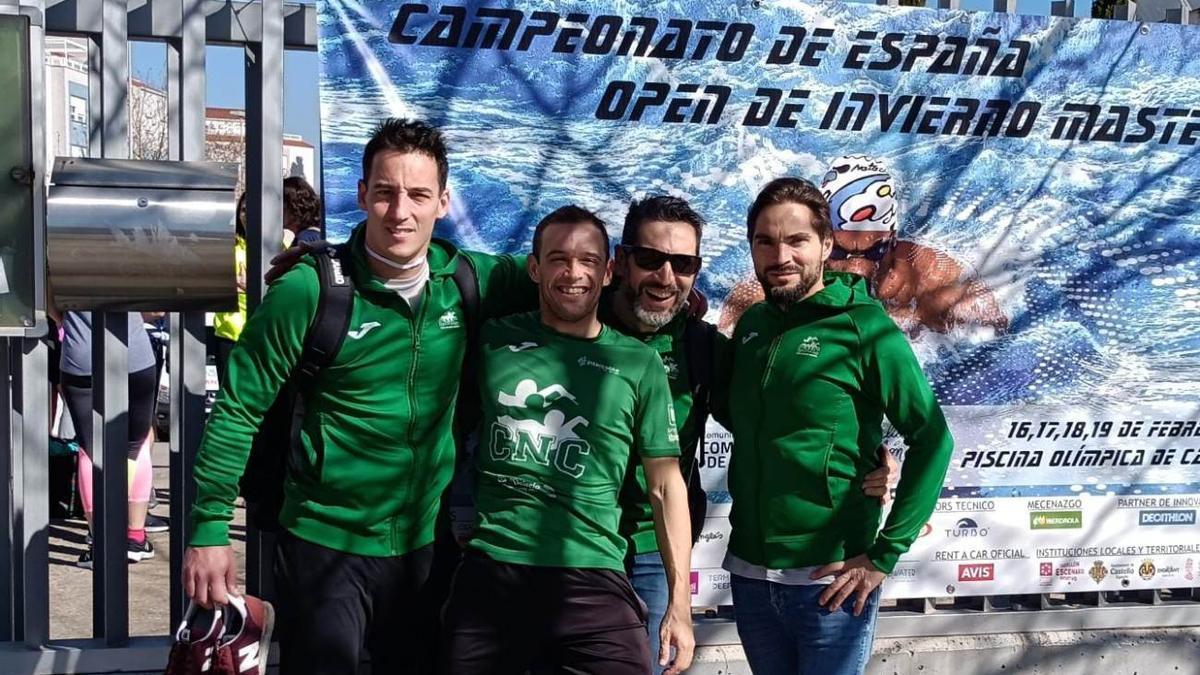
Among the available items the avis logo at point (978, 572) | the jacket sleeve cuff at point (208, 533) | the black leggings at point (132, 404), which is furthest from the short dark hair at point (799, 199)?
the black leggings at point (132, 404)

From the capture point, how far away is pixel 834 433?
3635 mm

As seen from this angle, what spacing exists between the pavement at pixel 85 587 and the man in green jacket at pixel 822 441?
9.56ft

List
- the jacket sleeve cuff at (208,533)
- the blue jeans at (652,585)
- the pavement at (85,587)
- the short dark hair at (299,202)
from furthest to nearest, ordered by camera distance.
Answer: the short dark hair at (299,202), the pavement at (85,587), the blue jeans at (652,585), the jacket sleeve cuff at (208,533)

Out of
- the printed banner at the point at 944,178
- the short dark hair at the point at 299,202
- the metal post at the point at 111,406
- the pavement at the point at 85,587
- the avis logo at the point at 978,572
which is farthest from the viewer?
the short dark hair at the point at 299,202

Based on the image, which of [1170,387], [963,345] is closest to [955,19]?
[963,345]

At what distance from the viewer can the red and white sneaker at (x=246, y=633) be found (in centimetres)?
362

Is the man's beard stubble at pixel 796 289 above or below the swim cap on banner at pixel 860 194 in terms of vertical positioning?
below

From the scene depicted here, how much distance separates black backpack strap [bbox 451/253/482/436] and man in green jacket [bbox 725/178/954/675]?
2.56 ft

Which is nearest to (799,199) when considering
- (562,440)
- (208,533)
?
(562,440)

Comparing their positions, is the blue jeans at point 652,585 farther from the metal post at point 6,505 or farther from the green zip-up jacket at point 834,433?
the metal post at point 6,505

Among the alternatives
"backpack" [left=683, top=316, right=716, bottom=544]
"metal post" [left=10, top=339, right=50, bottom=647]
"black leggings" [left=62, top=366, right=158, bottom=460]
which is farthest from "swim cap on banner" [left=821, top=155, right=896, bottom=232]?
"black leggings" [left=62, top=366, right=158, bottom=460]

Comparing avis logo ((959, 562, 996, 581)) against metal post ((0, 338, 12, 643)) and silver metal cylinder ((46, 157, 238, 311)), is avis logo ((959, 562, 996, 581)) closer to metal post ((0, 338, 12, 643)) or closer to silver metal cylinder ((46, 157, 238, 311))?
silver metal cylinder ((46, 157, 238, 311))

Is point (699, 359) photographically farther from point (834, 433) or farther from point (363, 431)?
point (363, 431)

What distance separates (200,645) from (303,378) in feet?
2.50
